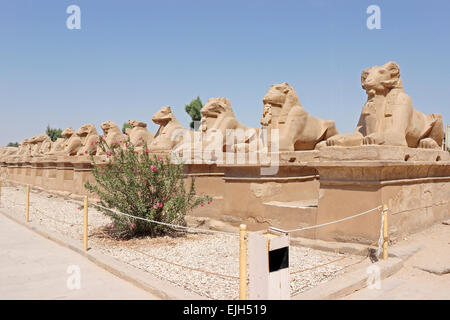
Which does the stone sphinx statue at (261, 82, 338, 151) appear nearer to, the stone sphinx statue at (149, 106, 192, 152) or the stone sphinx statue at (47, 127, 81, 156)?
the stone sphinx statue at (149, 106, 192, 152)

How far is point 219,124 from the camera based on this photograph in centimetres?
917

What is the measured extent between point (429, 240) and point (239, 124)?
537 centimetres

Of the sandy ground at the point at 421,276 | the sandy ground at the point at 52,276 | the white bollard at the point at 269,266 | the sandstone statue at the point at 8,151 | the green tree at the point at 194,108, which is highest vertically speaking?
the green tree at the point at 194,108

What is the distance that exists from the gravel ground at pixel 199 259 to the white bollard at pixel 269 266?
63 centimetres

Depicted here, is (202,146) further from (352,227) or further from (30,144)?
(30,144)

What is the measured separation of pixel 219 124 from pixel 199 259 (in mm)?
4894

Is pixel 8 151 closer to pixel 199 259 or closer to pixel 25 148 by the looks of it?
pixel 25 148

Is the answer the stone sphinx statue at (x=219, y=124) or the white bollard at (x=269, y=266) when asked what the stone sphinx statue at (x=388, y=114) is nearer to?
the white bollard at (x=269, y=266)

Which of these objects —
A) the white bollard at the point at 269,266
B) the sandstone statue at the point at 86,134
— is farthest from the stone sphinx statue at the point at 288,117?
the sandstone statue at the point at 86,134

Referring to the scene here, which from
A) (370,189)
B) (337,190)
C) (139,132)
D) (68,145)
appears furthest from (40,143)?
(370,189)

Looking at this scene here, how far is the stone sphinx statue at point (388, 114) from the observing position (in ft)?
18.3

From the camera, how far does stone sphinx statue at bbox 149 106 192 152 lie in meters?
10.4

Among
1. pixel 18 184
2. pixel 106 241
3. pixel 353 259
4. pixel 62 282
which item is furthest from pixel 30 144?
pixel 353 259

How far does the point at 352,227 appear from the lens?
15.8ft
